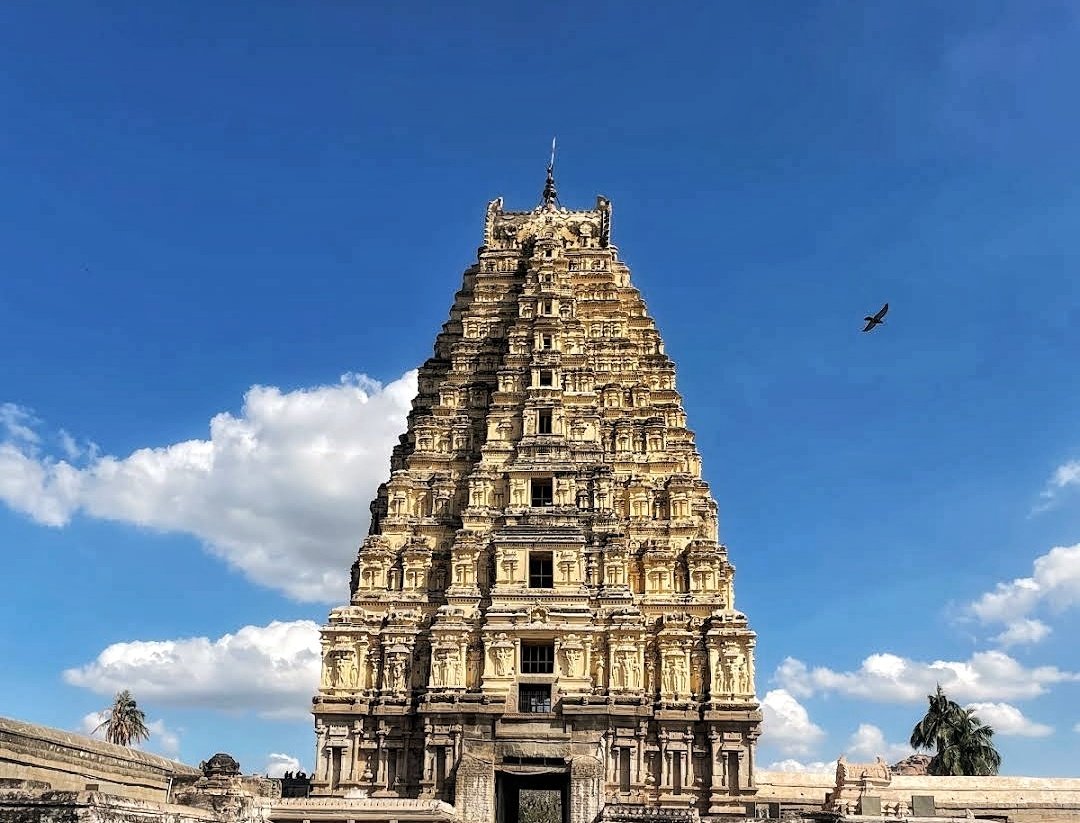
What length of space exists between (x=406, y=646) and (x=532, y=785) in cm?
672

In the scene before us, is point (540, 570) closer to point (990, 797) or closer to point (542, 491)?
point (542, 491)

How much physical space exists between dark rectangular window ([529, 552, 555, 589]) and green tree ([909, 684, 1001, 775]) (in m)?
22.9

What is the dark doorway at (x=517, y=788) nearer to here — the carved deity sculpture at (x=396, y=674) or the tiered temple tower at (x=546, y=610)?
the tiered temple tower at (x=546, y=610)

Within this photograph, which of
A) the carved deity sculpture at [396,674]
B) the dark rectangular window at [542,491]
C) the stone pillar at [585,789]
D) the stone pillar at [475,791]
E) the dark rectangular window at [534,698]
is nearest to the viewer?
the stone pillar at [585,789]

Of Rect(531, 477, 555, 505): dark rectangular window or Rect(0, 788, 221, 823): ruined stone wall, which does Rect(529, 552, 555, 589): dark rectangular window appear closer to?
Rect(531, 477, 555, 505): dark rectangular window

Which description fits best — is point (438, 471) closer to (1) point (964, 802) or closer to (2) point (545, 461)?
(2) point (545, 461)

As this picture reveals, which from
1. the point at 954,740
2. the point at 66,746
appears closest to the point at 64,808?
the point at 66,746

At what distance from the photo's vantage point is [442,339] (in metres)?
47.2

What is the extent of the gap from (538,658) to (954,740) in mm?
23447

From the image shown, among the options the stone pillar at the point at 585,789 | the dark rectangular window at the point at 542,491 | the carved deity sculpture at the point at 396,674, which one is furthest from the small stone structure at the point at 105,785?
the dark rectangular window at the point at 542,491

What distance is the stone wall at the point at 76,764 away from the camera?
83.9 feet

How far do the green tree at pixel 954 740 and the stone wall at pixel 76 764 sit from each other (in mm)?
34118

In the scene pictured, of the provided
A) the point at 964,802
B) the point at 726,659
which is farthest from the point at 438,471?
the point at 964,802

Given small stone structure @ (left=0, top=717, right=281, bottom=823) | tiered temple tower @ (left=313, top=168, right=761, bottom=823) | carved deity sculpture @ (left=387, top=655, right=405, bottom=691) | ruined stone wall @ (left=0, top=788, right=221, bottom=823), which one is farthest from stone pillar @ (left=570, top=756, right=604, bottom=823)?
ruined stone wall @ (left=0, top=788, right=221, bottom=823)
